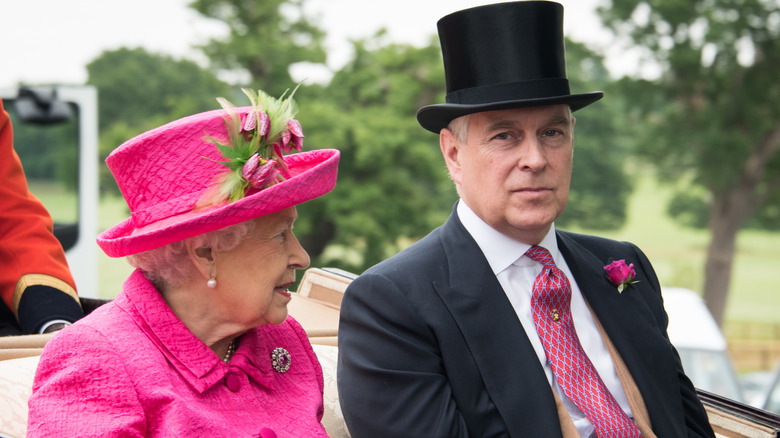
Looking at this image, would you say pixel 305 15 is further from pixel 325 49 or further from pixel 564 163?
pixel 564 163

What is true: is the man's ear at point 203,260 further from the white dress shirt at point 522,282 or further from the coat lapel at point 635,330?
the coat lapel at point 635,330

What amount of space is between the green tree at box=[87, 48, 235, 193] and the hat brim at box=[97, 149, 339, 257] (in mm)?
11356

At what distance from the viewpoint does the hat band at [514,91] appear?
7.51 feet

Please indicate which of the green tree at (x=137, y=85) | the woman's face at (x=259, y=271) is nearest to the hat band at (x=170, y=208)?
the woman's face at (x=259, y=271)

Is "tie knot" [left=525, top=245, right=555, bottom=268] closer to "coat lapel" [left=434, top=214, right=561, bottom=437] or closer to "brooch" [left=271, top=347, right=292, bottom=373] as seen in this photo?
"coat lapel" [left=434, top=214, right=561, bottom=437]

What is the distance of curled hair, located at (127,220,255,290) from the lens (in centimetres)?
A: 180

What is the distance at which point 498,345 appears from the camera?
7.18 feet

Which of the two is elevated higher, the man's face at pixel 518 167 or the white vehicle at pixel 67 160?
the man's face at pixel 518 167

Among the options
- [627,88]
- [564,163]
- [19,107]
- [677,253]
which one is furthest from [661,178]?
[564,163]

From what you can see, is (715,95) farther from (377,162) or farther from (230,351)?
(230,351)

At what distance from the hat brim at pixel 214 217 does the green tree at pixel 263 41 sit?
9968 mm

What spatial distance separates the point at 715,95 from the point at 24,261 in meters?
11.3

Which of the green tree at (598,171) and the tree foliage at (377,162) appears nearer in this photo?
the tree foliage at (377,162)

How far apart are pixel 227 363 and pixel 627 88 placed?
1120 cm
